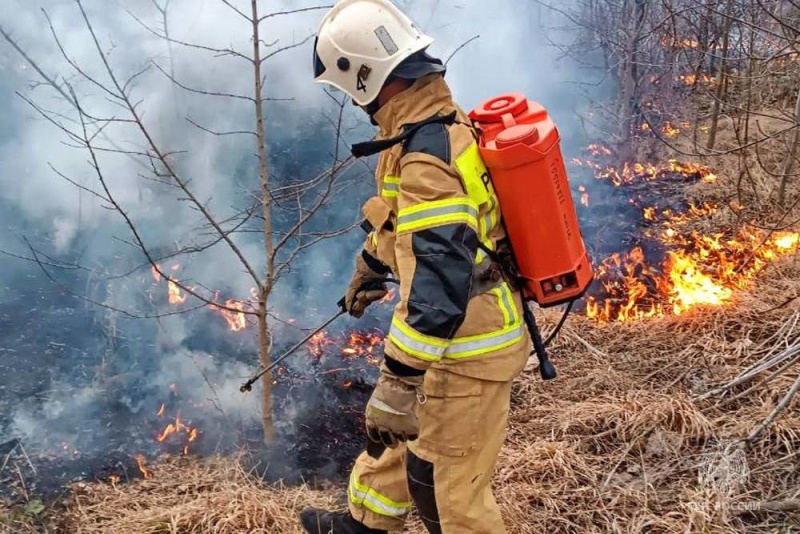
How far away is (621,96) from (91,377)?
8.35m

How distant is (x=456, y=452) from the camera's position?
2.42 metres

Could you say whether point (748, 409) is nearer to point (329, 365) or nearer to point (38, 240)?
point (329, 365)

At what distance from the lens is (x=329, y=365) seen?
5141mm

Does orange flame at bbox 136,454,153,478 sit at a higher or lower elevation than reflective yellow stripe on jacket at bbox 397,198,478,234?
lower

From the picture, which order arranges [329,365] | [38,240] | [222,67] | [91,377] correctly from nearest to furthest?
[91,377] < [329,365] < [38,240] < [222,67]

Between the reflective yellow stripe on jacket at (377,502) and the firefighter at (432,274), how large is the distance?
0.49 feet

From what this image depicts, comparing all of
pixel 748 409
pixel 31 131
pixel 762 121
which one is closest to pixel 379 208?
pixel 748 409

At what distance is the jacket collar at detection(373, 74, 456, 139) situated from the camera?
2.34 m

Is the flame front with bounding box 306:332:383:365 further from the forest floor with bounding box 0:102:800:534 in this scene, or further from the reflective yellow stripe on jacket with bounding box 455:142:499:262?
the reflective yellow stripe on jacket with bounding box 455:142:499:262

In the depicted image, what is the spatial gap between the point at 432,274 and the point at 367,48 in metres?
0.90

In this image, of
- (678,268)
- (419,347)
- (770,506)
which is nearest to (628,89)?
(678,268)

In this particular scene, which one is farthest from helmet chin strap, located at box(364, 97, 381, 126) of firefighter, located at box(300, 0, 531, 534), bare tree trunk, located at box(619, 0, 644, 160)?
bare tree trunk, located at box(619, 0, 644, 160)

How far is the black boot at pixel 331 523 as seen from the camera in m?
2.85

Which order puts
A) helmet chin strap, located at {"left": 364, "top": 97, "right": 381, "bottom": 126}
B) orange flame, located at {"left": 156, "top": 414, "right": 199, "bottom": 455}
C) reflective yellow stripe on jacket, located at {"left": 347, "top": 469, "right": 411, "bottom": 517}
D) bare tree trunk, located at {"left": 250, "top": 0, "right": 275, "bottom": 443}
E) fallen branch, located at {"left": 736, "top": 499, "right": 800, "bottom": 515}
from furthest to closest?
1. orange flame, located at {"left": 156, "top": 414, "right": 199, "bottom": 455}
2. bare tree trunk, located at {"left": 250, "top": 0, "right": 275, "bottom": 443}
3. fallen branch, located at {"left": 736, "top": 499, "right": 800, "bottom": 515}
4. reflective yellow stripe on jacket, located at {"left": 347, "top": 469, "right": 411, "bottom": 517}
5. helmet chin strap, located at {"left": 364, "top": 97, "right": 381, "bottom": 126}
